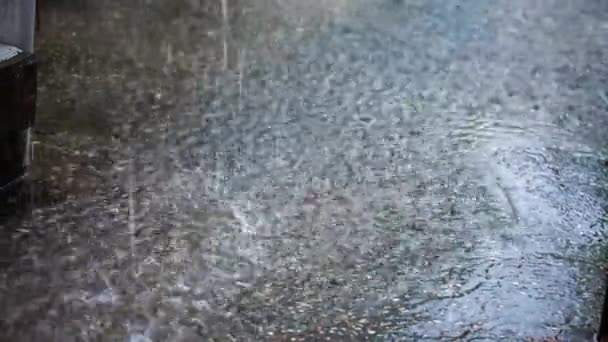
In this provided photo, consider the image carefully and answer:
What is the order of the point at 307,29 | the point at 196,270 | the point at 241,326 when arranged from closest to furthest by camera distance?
1. the point at 241,326
2. the point at 196,270
3. the point at 307,29

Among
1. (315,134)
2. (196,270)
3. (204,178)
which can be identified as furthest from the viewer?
(315,134)

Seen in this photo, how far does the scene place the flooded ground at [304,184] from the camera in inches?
114

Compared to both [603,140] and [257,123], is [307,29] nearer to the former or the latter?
[257,123]

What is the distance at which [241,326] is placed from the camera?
2.80m

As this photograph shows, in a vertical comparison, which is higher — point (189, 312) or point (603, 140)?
point (603, 140)

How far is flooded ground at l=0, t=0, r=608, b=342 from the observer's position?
9.53 feet

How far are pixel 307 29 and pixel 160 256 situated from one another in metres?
2.96

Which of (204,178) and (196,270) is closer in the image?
(196,270)

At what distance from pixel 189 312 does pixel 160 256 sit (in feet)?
1.20

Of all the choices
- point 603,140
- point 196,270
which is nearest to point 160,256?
point 196,270

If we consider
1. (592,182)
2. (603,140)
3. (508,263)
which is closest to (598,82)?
(603,140)

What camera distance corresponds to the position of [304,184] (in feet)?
12.4

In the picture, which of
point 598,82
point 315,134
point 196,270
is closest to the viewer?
point 196,270

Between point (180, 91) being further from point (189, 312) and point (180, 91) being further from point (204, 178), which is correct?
point (189, 312)
